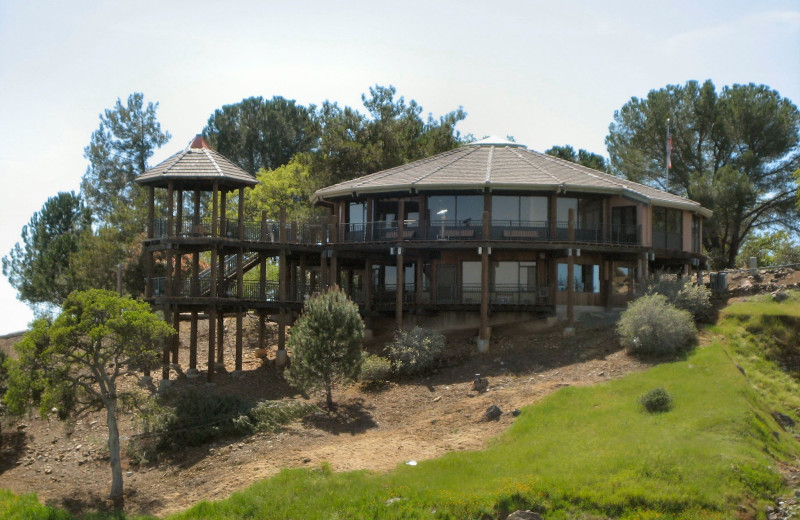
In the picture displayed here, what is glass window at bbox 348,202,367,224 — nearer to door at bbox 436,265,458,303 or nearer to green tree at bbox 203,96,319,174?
door at bbox 436,265,458,303

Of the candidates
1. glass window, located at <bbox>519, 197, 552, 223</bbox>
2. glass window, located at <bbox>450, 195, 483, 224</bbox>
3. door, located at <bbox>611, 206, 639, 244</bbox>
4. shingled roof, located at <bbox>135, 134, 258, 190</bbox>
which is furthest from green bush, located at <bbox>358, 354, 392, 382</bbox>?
door, located at <bbox>611, 206, 639, 244</bbox>

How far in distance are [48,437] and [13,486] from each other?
490cm

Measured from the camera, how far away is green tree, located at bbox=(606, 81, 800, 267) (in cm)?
5553

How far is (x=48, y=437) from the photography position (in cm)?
3775

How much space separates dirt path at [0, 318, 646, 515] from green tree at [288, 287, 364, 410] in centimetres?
135

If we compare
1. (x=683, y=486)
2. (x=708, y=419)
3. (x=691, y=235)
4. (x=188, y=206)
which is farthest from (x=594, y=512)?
(x=188, y=206)

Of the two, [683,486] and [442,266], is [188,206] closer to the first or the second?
[442,266]

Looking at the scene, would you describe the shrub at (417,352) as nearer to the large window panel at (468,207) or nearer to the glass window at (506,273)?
the glass window at (506,273)

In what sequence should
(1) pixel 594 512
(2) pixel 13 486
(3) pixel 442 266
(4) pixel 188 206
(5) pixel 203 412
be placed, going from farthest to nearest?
(4) pixel 188 206 < (3) pixel 442 266 < (5) pixel 203 412 < (2) pixel 13 486 < (1) pixel 594 512

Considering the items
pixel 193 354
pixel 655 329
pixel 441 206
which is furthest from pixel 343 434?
pixel 441 206

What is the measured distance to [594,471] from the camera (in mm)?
27812

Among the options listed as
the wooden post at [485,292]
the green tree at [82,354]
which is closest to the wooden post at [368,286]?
the wooden post at [485,292]

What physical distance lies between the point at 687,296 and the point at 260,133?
131 ft

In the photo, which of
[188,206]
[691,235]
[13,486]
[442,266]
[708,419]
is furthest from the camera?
[188,206]
